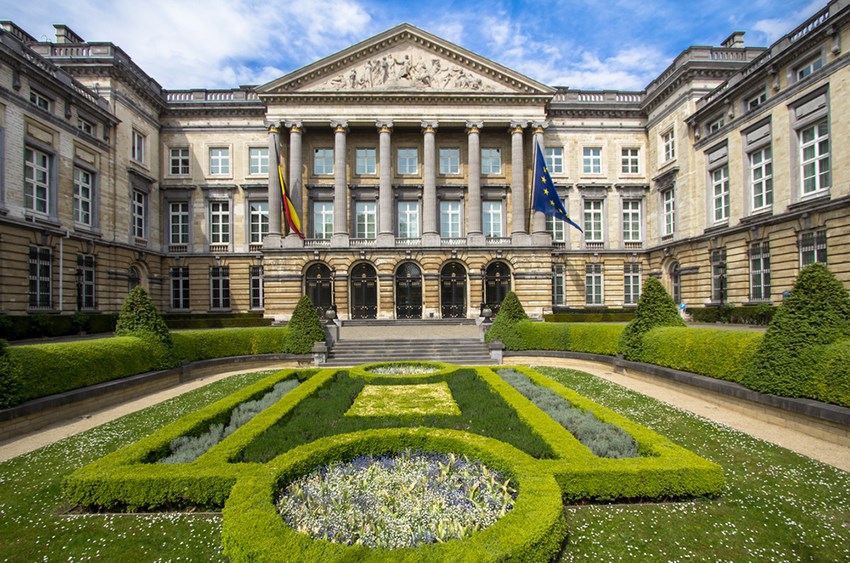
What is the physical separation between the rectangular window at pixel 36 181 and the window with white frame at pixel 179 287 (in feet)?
→ 35.3

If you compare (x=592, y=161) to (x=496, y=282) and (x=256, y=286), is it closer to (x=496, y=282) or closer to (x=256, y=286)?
(x=496, y=282)

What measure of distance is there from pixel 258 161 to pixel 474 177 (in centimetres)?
1779

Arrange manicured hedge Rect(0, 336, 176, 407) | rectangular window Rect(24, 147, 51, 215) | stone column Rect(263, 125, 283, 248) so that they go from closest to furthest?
manicured hedge Rect(0, 336, 176, 407), rectangular window Rect(24, 147, 51, 215), stone column Rect(263, 125, 283, 248)

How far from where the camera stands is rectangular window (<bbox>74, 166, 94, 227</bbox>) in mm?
25609

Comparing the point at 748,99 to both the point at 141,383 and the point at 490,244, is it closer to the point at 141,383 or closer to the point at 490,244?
the point at 490,244

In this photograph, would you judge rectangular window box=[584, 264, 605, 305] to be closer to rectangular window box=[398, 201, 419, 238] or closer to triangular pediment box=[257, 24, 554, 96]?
triangular pediment box=[257, 24, 554, 96]

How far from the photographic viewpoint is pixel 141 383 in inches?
516

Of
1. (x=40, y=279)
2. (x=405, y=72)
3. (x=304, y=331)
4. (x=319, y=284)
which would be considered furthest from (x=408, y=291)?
(x=40, y=279)

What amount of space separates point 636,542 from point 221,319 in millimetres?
28052

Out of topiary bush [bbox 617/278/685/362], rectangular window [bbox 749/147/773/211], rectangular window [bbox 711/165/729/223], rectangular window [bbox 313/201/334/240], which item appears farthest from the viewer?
rectangular window [bbox 313/201/334/240]

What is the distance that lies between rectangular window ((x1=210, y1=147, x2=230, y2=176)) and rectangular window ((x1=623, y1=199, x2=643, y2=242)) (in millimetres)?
33379

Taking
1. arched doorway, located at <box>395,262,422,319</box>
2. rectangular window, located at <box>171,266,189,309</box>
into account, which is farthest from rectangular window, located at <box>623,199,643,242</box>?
rectangular window, located at <box>171,266,189,309</box>

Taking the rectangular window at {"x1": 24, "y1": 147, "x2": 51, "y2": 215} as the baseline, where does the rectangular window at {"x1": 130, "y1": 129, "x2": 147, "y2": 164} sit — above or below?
above

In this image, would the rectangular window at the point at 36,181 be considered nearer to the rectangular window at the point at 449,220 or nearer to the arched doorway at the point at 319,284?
the arched doorway at the point at 319,284
